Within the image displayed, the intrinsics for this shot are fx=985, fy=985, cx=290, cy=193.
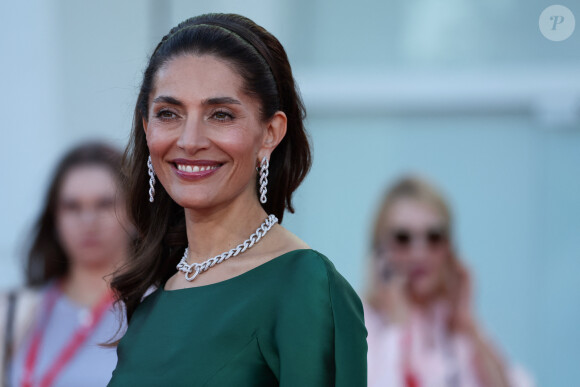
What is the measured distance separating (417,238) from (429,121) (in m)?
1.43

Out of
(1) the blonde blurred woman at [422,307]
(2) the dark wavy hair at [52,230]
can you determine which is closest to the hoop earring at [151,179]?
(2) the dark wavy hair at [52,230]

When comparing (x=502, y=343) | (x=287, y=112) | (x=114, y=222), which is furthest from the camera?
(x=502, y=343)

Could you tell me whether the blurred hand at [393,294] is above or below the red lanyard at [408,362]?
above

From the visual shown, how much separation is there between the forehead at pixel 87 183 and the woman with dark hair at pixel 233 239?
2251 millimetres

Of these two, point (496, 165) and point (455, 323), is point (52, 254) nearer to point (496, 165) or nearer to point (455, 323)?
point (455, 323)

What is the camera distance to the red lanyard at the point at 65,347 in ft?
13.8

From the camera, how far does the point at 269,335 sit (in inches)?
80.5

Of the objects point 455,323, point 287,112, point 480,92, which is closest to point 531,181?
point 480,92

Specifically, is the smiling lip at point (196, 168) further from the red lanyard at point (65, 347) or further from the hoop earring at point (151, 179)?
the red lanyard at point (65, 347)

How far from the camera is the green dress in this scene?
200 centimetres

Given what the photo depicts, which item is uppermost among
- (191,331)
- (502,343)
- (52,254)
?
(191,331)

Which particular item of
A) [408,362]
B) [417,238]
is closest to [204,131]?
[408,362]

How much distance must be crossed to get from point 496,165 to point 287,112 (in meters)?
4.24

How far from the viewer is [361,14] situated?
251 inches
